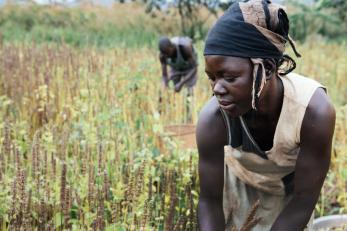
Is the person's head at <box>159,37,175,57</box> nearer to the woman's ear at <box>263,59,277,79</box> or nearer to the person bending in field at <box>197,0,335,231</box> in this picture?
the person bending in field at <box>197,0,335,231</box>

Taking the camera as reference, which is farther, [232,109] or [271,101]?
[271,101]

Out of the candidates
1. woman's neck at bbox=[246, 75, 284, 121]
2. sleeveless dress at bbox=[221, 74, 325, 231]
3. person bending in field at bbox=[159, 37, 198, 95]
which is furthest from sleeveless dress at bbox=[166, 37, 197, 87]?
woman's neck at bbox=[246, 75, 284, 121]

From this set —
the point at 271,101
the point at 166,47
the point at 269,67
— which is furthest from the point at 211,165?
the point at 166,47

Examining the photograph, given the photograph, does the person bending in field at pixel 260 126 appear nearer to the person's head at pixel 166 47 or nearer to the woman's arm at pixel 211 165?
the woman's arm at pixel 211 165

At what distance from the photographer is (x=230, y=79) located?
4.54 ft

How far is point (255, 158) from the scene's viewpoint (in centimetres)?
172

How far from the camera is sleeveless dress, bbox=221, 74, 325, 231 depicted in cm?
159

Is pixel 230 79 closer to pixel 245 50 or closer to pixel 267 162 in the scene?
pixel 245 50

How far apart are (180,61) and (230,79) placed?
4064 millimetres

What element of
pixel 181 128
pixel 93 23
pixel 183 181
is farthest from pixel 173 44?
pixel 93 23

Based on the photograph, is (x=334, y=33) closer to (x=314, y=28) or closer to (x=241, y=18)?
(x=314, y=28)

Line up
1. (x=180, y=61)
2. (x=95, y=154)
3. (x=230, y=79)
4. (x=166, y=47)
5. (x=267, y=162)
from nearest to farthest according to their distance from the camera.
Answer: (x=230, y=79) → (x=267, y=162) → (x=95, y=154) → (x=166, y=47) → (x=180, y=61)

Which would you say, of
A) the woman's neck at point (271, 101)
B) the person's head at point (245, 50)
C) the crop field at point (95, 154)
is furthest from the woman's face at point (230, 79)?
the crop field at point (95, 154)

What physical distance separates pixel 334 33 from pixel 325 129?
13305 millimetres
